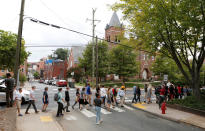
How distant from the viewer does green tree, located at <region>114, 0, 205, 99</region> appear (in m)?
12.6

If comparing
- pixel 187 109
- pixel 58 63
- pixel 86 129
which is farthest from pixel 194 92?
pixel 58 63

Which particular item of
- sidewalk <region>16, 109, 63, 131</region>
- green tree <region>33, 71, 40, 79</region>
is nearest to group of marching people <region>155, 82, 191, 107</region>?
sidewalk <region>16, 109, 63, 131</region>

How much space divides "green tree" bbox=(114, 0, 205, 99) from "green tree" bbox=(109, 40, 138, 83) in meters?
20.9

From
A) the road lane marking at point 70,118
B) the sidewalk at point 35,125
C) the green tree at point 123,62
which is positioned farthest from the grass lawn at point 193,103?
the green tree at point 123,62

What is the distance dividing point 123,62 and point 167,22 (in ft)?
78.9

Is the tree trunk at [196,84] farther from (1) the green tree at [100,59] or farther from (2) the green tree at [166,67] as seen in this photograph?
(2) the green tree at [166,67]

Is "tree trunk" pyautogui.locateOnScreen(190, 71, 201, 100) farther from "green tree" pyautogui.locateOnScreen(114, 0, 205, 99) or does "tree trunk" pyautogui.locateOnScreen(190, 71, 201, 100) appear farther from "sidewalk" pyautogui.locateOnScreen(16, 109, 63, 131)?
"sidewalk" pyautogui.locateOnScreen(16, 109, 63, 131)

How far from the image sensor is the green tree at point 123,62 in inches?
1474

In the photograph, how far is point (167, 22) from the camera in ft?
45.6

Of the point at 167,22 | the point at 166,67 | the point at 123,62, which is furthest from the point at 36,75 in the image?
the point at 167,22

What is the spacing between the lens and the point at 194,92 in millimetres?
14805

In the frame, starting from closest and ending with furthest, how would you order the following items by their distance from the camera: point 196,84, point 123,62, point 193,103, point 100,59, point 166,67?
point 193,103, point 196,84, point 123,62, point 100,59, point 166,67

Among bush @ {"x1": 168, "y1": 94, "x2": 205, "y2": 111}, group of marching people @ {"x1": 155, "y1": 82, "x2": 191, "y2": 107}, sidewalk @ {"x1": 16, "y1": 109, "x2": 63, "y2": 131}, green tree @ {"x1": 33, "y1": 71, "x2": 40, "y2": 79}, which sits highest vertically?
green tree @ {"x1": 33, "y1": 71, "x2": 40, "y2": 79}

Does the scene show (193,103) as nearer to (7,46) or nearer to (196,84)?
(196,84)
